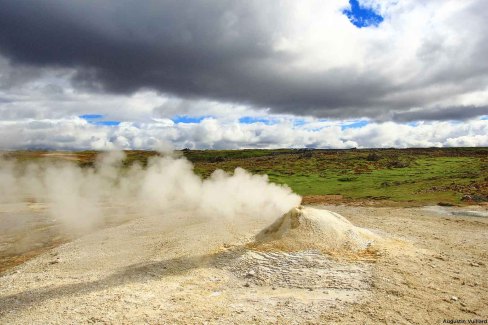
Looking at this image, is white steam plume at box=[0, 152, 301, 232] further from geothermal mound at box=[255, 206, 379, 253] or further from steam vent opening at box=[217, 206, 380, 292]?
steam vent opening at box=[217, 206, 380, 292]

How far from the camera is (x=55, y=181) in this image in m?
52.6

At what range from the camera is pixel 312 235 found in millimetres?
18797

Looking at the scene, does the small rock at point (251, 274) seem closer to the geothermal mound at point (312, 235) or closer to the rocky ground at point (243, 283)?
the rocky ground at point (243, 283)

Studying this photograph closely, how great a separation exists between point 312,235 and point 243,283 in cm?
482

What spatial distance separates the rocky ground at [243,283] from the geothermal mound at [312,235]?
730 millimetres

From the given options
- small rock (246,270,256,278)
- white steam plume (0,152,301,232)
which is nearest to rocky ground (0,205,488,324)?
small rock (246,270,256,278)

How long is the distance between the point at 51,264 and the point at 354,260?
15.3 m

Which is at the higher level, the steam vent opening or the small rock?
the steam vent opening

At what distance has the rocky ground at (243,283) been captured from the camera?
41.7 feet

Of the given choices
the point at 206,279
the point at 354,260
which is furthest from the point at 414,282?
the point at 206,279

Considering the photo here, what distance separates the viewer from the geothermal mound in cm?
1827

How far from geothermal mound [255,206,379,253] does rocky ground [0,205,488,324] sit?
2.39ft

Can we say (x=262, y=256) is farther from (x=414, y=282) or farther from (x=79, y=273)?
(x=79, y=273)

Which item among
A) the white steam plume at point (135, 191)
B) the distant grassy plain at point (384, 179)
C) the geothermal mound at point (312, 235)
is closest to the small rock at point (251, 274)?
the geothermal mound at point (312, 235)
